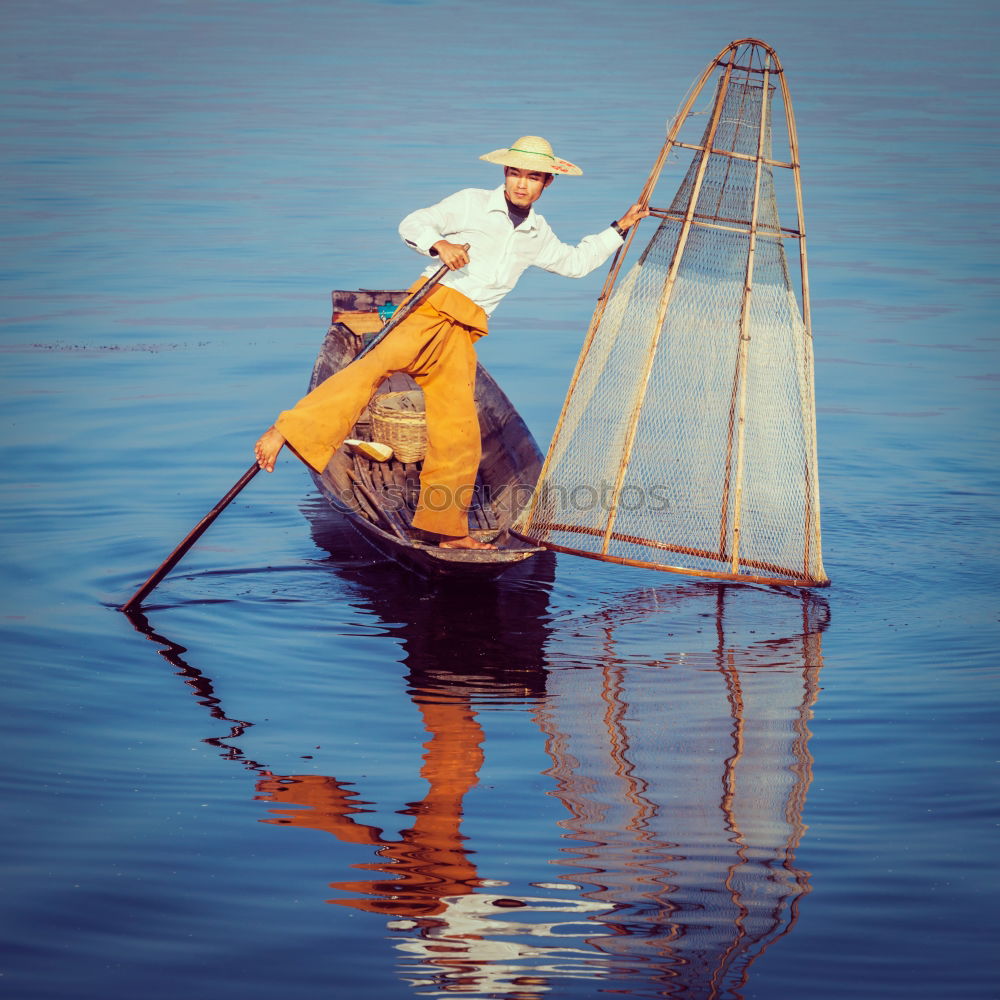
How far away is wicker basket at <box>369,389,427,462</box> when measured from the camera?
675 centimetres

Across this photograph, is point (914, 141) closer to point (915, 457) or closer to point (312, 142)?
point (312, 142)

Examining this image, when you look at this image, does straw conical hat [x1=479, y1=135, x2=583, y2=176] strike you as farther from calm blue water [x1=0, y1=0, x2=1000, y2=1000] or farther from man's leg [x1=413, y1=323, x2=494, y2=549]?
calm blue water [x1=0, y1=0, x2=1000, y2=1000]

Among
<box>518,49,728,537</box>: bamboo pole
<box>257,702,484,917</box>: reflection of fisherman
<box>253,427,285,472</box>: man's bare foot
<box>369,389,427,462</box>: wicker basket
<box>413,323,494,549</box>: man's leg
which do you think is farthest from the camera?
<box>369,389,427,462</box>: wicker basket

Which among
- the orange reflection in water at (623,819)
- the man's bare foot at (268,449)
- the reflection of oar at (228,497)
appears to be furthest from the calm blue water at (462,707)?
the man's bare foot at (268,449)

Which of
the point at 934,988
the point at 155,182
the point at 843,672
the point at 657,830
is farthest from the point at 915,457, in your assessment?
the point at 155,182

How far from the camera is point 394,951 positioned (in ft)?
11.6

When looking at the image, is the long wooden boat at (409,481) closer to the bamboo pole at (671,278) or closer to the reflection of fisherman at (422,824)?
the bamboo pole at (671,278)

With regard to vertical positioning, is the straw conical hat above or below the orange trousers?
above

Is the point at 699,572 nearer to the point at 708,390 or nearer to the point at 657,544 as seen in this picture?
the point at 657,544

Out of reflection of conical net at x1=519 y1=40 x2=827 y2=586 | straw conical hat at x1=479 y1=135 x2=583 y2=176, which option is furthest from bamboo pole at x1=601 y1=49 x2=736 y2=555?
straw conical hat at x1=479 y1=135 x2=583 y2=176

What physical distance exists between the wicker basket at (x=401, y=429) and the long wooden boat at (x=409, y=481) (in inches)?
4.3

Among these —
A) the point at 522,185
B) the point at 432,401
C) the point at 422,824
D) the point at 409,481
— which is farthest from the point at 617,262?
the point at 422,824

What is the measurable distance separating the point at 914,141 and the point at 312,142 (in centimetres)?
791

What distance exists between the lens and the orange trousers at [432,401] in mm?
5445
